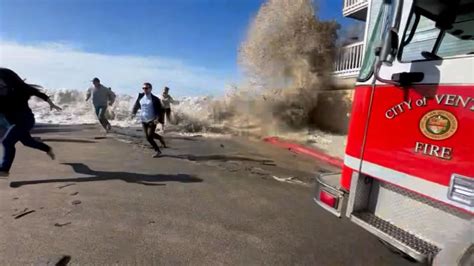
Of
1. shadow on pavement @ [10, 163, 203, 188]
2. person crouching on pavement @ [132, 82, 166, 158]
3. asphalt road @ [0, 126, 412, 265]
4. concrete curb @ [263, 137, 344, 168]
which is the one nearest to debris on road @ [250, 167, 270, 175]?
asphalt road @ [0, 126, 412, 265]

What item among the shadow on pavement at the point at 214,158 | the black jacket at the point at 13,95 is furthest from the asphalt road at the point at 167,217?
the black jacket at the point at 13,95

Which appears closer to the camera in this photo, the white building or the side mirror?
the side mirror

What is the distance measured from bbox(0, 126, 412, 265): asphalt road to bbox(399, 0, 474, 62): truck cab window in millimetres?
1809

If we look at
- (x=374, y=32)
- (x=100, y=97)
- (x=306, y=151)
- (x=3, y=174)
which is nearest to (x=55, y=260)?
(x=3, y=174)

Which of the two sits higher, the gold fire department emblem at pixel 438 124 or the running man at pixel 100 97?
the gold fire department emblem at pixel 438 124

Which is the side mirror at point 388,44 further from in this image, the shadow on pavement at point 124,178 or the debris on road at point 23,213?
the debris on road at point 23,213

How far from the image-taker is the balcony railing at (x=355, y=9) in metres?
11.7

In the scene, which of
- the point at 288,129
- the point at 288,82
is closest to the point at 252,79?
the point at 288,82

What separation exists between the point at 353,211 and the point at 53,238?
8.80 ft

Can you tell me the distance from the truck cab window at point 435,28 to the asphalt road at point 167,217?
181cm

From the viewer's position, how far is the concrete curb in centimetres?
707

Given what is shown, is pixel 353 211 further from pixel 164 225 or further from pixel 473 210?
pixel 164 225

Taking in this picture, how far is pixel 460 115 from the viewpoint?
191cm

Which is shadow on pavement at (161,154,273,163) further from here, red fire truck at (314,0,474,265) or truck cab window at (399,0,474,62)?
truck cab window at (399,0,474,62)
